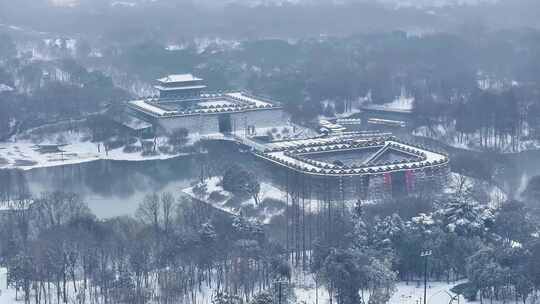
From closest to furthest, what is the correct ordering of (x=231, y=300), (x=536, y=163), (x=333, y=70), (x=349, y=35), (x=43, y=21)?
(x=231, y=300) < (x=536, y=163) < (x=333, y=70) < (x=349, y=35) < (x=43, y=21)

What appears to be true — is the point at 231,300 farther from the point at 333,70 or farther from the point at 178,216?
the point at 333,70

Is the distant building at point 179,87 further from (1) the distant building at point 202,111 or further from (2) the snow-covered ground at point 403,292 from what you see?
(2) the snow-covered ground at point 403,292

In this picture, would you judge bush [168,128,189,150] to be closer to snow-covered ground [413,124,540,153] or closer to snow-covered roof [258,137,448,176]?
snow-covered roof [258,137,448,176]

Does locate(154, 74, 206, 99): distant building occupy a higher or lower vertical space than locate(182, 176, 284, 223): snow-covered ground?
higher

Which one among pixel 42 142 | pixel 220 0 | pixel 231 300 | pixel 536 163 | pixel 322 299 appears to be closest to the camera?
pixel 231 300

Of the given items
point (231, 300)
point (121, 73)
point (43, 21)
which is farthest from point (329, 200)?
point (43, 21)

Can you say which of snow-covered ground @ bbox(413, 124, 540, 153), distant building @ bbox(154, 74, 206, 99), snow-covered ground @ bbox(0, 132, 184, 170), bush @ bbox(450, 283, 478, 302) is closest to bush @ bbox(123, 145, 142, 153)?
snow-covered ground @ bbox(0, 132, 184, 170)

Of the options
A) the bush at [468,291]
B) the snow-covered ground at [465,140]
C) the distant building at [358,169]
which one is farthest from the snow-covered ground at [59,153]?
the bush at [468,291]

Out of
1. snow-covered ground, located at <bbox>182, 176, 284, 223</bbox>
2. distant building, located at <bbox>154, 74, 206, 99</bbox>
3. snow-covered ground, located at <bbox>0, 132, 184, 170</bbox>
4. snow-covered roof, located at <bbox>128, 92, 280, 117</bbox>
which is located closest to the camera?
snow-covered ground, located at <bbox>182, 176, 284, 223</bbox>

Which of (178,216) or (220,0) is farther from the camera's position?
(220,0)
